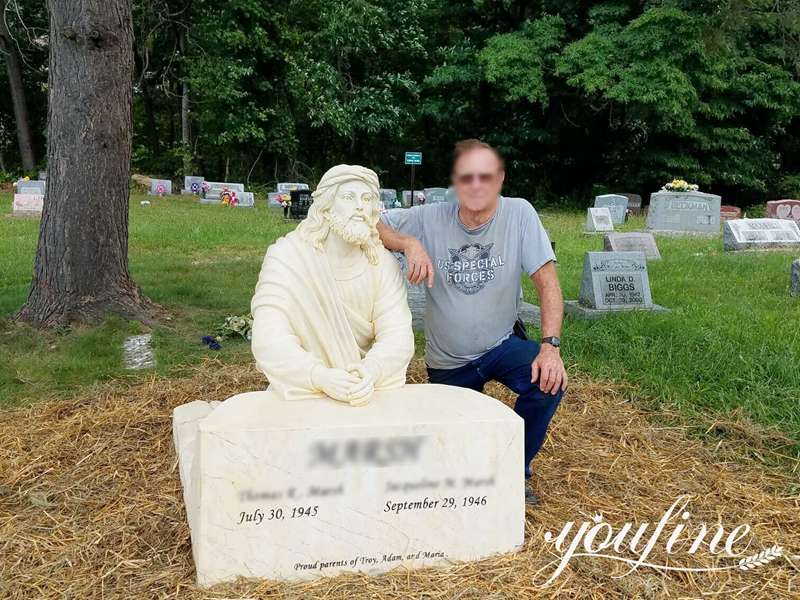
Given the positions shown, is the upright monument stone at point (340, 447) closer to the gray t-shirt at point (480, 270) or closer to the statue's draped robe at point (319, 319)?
the statue's draped robe at point (319, 319)

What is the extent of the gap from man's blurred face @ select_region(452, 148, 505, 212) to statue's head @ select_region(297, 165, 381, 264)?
18.2 inches

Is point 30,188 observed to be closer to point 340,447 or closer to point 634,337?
point 634,337

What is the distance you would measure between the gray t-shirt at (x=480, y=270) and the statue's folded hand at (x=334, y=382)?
0.74 metres

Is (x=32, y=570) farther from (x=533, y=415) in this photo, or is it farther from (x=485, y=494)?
(x=533, y=415)

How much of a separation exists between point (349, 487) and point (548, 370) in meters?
0.99

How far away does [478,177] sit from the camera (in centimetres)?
319

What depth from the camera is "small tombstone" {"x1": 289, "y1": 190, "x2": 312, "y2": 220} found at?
1566 centimetres

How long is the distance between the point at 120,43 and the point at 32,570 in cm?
438

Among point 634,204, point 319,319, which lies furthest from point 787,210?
point 319,319

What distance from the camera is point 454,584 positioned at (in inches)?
101

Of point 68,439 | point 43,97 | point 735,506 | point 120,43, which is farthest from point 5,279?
point 43,97

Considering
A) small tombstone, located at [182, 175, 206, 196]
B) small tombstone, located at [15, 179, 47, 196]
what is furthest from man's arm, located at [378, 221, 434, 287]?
small tombstone, located at [182, 175, 206, 196]

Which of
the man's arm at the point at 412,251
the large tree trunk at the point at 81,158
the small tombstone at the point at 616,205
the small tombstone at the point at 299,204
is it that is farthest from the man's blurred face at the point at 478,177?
the small tombstone at the point at 616,205

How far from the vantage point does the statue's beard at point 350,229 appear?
2887 mm
